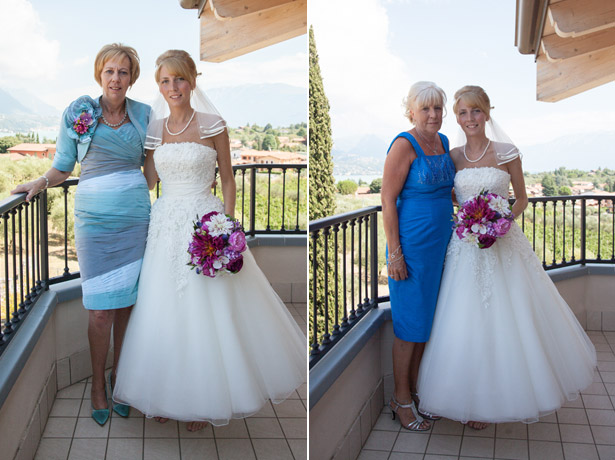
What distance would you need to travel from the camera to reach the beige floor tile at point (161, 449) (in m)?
2.20

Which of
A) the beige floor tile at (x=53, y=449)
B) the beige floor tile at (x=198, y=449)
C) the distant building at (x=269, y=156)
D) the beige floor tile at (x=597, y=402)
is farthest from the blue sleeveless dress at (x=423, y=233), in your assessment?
the distant building at (x=269, y=156)

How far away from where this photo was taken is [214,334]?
2178mm

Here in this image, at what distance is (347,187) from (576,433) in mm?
3956

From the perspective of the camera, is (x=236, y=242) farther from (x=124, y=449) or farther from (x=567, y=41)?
(x=567, y=41)

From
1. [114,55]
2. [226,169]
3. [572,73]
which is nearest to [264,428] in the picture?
[226,169]

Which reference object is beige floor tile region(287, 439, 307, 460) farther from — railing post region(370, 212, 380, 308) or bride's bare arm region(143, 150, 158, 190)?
bride's bare arm region(143, 150, 158, 190)

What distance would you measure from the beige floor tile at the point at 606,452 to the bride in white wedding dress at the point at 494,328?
0.25 metres

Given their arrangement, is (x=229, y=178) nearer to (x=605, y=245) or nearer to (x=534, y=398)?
(x=534, y=398)

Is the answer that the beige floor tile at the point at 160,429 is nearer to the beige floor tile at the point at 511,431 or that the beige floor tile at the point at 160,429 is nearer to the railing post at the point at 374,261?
the railing post at the point at 374,261

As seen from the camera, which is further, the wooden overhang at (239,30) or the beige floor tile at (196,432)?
the wooden overhang at (239,30)

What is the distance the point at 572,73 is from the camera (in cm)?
422

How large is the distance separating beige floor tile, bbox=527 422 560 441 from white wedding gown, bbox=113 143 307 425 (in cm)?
110

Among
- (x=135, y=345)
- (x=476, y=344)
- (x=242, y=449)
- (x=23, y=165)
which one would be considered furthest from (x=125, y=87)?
(x=23, y=165)

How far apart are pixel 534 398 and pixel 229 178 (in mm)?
1615
